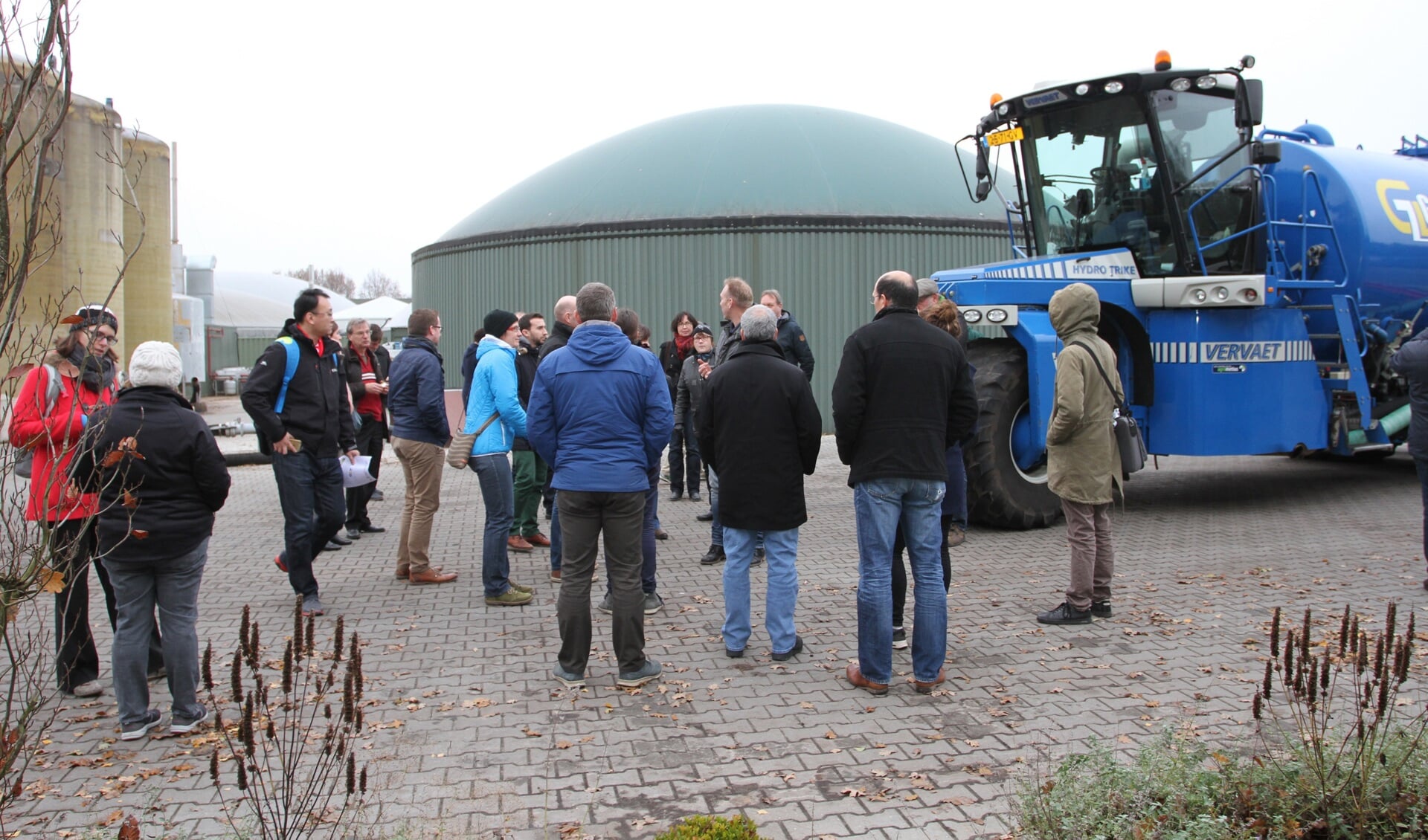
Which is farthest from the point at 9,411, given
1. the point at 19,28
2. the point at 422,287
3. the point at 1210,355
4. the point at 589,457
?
the point at 422,287

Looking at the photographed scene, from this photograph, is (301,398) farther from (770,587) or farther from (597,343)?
(770,587)

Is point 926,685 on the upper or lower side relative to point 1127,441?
lower

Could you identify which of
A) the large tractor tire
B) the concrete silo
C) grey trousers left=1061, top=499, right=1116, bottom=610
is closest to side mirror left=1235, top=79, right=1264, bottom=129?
the large tractor tire

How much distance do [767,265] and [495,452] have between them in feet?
46.2

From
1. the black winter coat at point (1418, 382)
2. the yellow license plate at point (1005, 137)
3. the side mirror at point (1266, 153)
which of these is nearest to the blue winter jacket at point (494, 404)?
the black winter coat at point (1418, 382)

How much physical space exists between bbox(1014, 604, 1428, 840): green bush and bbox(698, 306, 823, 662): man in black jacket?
2.03 meters

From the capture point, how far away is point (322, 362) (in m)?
6.77

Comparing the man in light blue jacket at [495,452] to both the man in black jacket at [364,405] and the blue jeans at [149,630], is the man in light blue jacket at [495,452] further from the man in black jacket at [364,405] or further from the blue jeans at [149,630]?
the man in black jacket at [364,405]

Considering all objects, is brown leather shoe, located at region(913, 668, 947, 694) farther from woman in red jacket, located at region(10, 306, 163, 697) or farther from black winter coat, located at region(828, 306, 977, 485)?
woman in red jacket, located at region(10, 306, 163, 697)

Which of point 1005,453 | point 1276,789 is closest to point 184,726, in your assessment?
point 1276,789

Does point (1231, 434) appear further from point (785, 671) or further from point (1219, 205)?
point (785, 671)

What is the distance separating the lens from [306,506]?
662 cm

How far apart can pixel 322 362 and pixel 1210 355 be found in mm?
7376

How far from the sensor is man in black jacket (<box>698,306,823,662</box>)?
5500 millimetres
